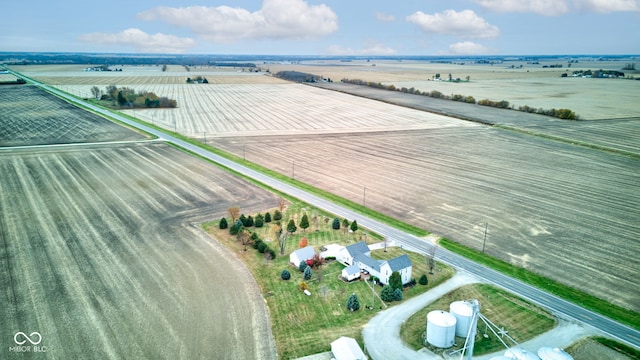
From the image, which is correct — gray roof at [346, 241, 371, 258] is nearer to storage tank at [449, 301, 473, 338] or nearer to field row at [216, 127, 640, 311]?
field row at [216, 127, 640, 311]

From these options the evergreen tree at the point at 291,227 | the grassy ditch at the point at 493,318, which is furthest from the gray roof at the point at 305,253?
the grassy ditch at the point at 493,318

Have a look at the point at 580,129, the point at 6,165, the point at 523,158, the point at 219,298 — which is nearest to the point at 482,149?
the point at 523,158

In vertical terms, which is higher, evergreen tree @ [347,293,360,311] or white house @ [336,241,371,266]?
white house @ [336,241,371,266]

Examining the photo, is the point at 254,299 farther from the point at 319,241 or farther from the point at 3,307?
the point at 3,307

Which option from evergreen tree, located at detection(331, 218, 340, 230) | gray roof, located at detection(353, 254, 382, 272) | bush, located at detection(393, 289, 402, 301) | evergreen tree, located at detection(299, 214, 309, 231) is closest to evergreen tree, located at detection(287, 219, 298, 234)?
evergreen tree, located at detection(299, 214, 309, 231)

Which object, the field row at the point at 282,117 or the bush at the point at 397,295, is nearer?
the bush at the point at 397,295

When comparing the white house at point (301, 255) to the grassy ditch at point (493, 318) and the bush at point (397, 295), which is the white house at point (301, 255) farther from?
the grassy ditch at point (493, 318)
